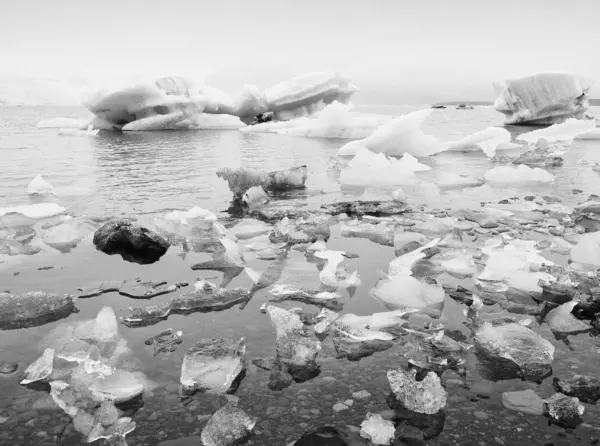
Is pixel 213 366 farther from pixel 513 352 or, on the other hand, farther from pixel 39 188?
pixel 39 188

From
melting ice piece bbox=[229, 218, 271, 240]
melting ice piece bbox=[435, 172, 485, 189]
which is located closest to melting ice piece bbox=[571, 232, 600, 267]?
melting ice piece bbox=[229, 218, 271, 240]

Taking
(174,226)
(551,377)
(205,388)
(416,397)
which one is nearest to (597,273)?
(551,377)

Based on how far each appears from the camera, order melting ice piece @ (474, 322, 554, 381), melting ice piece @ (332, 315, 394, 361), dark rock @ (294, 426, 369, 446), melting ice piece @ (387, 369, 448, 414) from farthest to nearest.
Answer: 1. melting ice piece @ (332, 315, 394, 361)
2. melting ice piece @ (474, 322, 554, 381)
3. melting ice piece @ (387, 369, 448, 414)
4. dark rock @ (294, 426, 369, 446)

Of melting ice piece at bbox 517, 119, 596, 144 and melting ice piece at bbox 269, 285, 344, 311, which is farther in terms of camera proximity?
melting ice piece at bbox 517, 119, 596, 144

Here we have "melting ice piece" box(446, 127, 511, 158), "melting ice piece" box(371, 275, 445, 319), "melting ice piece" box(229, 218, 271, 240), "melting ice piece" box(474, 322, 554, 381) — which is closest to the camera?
"melting ice piece" box(474, 322, 554, 381)

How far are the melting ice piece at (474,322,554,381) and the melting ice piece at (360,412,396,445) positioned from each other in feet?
1.96

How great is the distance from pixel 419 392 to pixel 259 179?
4.46 meters

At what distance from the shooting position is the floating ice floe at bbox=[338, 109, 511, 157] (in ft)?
31.7

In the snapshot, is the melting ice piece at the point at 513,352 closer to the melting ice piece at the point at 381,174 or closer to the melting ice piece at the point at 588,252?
the melting ice piece at the point at 588,252

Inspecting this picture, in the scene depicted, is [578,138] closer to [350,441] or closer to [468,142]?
[468,142]

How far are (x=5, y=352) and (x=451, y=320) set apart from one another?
2070 millimetres

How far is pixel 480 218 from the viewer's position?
15.0ft

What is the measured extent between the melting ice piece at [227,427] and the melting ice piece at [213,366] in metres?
0.20

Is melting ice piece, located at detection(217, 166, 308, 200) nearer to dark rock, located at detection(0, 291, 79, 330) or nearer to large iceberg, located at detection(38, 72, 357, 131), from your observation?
dark rock, located at detection(0, 291, 79, 330)
